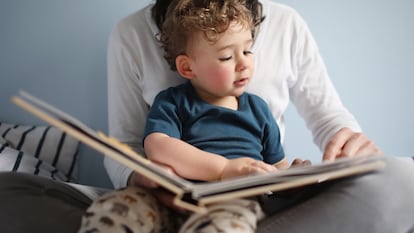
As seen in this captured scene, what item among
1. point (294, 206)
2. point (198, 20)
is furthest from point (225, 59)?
point (294, 206)

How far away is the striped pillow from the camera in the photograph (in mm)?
1475

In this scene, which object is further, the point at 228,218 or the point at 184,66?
the point at 184,66

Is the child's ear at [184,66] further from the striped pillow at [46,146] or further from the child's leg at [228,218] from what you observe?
the striped pillow at [46,146]

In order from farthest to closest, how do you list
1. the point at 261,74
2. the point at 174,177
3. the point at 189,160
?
the point at 261,74 → the point at 189,160 → the point at 174,177

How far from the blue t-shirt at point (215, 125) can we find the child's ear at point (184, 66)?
0.03 m

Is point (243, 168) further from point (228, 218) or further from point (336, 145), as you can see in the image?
point (336, 145)

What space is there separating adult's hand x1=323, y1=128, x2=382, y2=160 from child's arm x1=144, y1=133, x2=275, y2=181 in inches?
7.1

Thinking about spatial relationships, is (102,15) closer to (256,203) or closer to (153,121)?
(153,121)

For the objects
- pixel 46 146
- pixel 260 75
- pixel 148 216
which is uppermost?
pixel 260 75

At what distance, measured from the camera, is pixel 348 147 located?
1.02m

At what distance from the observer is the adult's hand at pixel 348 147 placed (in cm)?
101

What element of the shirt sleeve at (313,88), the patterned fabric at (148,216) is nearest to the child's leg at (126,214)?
the patterned fabric at (148,216)

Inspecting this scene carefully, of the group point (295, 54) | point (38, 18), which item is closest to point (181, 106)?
point (295, 54)

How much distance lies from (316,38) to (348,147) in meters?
0.55
